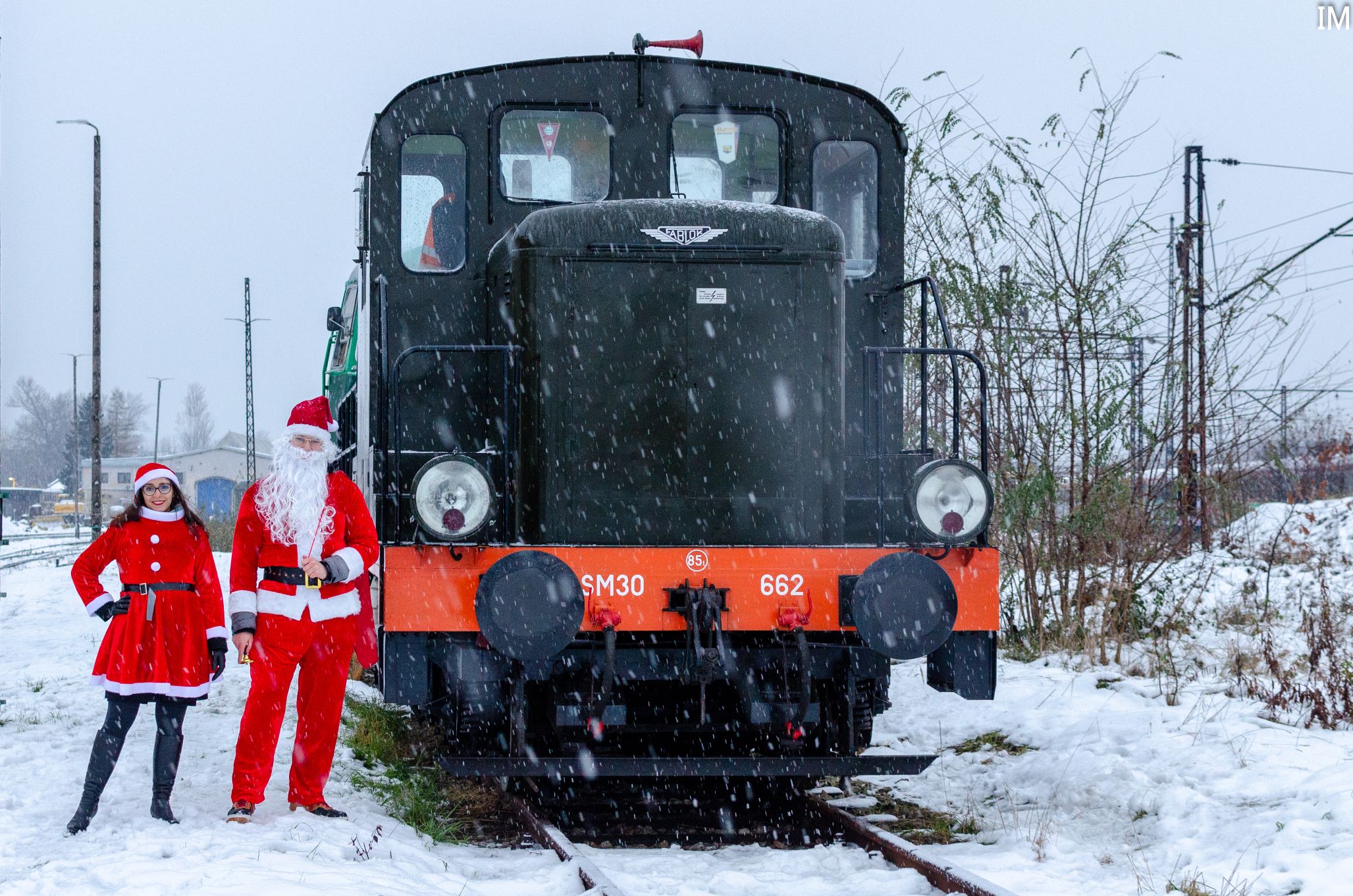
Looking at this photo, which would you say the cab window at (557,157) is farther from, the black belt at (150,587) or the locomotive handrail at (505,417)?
the black belt at (150,587)

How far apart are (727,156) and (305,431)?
8.08 ft

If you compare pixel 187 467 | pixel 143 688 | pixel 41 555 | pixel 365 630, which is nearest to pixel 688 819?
pixel 365 630

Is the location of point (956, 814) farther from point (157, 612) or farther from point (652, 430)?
point (157, 612)

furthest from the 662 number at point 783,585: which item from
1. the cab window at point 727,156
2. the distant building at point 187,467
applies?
the distant building at point 187,467

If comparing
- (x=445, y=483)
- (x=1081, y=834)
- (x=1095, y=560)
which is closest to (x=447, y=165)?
(x=445, y=483)

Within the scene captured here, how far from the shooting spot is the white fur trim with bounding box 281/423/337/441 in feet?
16.9

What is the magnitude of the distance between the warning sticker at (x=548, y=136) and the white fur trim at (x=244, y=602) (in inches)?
98.8

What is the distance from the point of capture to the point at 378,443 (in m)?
5.80

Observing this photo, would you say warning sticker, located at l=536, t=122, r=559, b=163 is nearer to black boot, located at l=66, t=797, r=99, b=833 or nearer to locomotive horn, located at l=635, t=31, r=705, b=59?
locomotive horn, located at l=635, t=31, r=705, b=59

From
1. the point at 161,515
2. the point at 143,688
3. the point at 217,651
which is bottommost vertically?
A: the point at 143,688

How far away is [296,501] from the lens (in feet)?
16.3

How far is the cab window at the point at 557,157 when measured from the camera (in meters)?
6.12

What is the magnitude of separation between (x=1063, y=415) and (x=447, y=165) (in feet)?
16.8

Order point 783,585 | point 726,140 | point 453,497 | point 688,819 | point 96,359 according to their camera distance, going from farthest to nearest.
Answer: point 96,359 < point 726,140 < point 688,819 < point 783,585 < point 453,497
